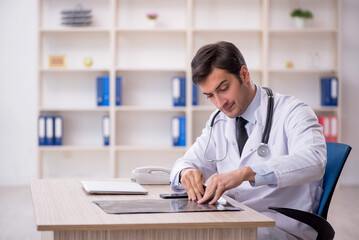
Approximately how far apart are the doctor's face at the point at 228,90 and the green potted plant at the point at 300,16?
357cm

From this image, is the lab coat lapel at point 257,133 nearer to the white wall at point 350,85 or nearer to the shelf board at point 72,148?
the shelf board at point 72,148

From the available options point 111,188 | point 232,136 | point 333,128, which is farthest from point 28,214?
point 333,128

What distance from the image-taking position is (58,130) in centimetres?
516

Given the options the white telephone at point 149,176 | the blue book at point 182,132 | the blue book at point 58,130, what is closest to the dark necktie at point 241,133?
the white telephone at point 149,176

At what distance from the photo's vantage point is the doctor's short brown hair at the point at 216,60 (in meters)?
1.86

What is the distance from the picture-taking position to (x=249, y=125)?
2.01 metres

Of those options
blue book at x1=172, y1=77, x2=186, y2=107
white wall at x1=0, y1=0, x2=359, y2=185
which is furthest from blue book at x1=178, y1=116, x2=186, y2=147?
white wall at x1=0, y1=0, x2=359, y2=185

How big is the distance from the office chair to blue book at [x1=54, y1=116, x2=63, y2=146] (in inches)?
146

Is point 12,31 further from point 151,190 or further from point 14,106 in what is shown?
point 151,190

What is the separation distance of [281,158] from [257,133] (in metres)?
0.28

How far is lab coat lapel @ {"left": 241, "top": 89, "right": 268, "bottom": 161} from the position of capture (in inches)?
75.1

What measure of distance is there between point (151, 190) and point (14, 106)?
12.9ft

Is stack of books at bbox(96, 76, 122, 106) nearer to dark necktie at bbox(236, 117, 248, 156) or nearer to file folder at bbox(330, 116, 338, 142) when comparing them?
file folder at bbox(330, 116, 338, 142)

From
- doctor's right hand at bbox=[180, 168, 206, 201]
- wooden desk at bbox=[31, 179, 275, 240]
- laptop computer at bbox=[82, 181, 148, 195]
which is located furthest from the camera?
laptop computer at bbox=[82, 181, 148, 195]
